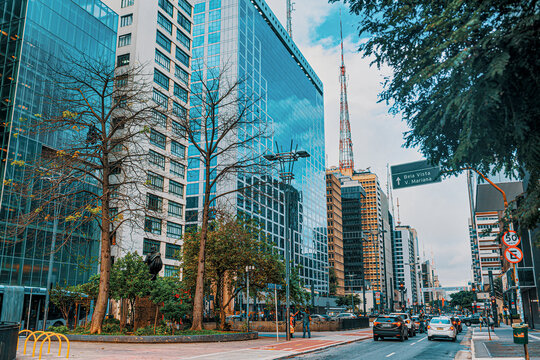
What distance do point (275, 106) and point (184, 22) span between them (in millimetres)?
47379

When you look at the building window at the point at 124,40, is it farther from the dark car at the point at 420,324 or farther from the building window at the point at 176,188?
the dark car at the point at 420,324

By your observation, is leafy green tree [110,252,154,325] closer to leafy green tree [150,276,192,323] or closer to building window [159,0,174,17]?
leafy green tree [150,276,192,323]

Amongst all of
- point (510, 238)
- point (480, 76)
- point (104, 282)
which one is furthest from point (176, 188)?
point (480, 76)

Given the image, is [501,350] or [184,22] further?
[184,22]

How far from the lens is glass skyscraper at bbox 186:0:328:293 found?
321 feet

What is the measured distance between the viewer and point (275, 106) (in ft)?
382

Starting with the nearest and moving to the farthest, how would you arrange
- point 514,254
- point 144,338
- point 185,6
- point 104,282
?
point 514,254
point 144,338
point 104,282
point 185,6

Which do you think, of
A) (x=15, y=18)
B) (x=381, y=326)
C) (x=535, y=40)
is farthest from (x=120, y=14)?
(x=535, y=40)

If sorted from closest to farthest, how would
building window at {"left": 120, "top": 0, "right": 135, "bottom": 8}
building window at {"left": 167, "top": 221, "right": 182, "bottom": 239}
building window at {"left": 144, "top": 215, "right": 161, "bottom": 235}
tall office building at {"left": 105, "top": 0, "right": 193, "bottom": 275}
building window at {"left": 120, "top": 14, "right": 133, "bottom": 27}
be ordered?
building window at {"left": 144, "top": 215, "right": 161, "bottom": 235}
tall office building at {"left": 105, "top": 0, "right": 193, "bottom": 275}
building window at {"left": 167, "top": 221, "right": 182, "bottom": 239}
building window at {"left": 120, "top": 14, "right": 133, "bottom": 27}
building window at {"left": 120, "top": 0, "right": 135, "bottom": 8}

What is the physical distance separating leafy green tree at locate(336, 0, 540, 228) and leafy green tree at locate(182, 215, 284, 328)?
1896cm

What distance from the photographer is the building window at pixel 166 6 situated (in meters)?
66.2

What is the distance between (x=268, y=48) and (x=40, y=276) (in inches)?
3327

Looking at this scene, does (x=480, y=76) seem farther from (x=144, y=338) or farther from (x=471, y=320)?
(x=471, y=320)

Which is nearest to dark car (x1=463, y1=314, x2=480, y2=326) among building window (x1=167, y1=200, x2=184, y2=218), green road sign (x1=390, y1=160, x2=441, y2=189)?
building window (x1=167, y1=200, x2=184, y2=218)
